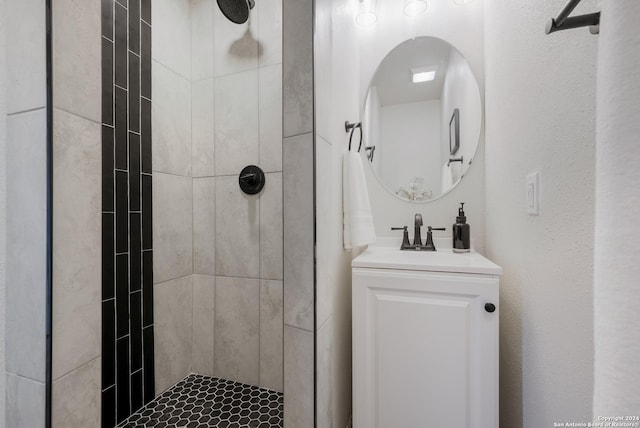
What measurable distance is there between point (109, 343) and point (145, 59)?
1.27 meters

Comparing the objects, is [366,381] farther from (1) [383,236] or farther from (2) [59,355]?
(2) [59,355]

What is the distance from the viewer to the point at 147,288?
1.25 metres

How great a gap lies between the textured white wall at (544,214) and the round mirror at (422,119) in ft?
0.82

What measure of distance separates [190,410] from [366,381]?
83 centimetres

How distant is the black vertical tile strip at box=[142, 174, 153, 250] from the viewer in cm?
125

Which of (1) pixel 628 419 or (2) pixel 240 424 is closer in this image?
(1) pixel 628 419

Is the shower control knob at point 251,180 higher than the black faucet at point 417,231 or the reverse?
higher

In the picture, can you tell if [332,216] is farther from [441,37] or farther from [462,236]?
[441,37]

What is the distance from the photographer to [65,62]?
1.75 feet

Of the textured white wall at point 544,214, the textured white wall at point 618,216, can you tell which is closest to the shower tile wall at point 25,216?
the textured white wall at point 618,216

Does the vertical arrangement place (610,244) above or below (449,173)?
below

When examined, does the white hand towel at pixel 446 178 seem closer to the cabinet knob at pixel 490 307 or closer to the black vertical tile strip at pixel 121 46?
the cabinet knob at pixel 490 307

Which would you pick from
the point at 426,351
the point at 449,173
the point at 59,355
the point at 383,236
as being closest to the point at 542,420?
the point at 426,351

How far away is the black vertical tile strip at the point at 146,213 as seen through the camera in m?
1.25
